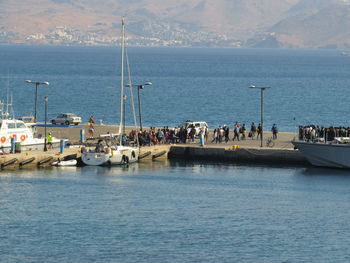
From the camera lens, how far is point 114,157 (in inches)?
3046

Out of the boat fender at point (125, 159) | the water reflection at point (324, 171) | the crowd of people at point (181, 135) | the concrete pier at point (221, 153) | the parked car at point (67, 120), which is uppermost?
the parked car at point (67, 120)

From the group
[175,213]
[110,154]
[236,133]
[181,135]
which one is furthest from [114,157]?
[175,213]

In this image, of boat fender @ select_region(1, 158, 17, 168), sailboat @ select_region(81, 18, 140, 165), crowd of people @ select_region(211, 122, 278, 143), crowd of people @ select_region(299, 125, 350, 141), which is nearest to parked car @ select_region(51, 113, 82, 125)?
sailboat @ select_region(81, 18, 140, 165)

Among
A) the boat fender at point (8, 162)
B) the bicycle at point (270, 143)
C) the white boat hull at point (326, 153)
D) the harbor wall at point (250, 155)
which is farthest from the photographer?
the bicycle at point (270, 143)

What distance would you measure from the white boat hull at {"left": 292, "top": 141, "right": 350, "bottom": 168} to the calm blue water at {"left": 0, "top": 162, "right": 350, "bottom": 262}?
1.00 meters

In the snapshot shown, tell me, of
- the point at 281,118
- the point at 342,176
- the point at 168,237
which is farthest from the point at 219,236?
the point at 281,118

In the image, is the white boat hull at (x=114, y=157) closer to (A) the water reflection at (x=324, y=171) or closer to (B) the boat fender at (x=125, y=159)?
(B) the boat fender at (x=125, y=159)

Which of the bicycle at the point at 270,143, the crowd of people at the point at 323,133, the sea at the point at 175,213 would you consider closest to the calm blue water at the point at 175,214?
the sea at the point at 175,213

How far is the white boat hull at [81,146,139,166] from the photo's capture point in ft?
252

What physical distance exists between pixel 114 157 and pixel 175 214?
1897cm

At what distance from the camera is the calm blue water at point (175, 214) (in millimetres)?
50500

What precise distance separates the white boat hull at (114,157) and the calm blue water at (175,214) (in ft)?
3.38

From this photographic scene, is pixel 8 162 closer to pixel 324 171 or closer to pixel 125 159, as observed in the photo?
pixel 125 159

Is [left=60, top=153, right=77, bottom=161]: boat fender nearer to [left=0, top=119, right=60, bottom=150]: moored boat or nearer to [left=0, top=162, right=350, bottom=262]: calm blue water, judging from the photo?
[left=0, top=162, right=350, bottom=262]: calm blue water
